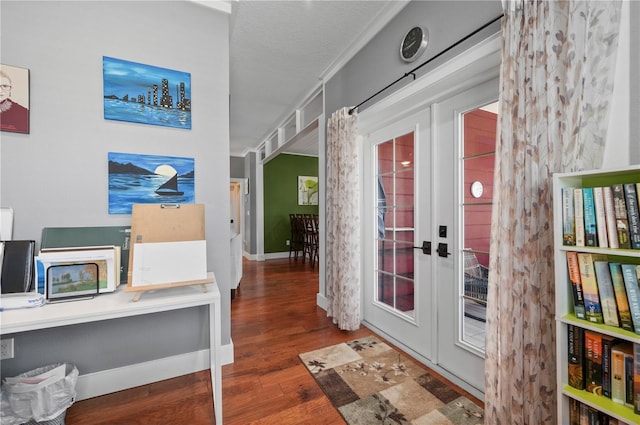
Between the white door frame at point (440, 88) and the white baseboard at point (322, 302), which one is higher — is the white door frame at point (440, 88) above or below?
above

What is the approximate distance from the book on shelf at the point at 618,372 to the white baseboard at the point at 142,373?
2.15 m

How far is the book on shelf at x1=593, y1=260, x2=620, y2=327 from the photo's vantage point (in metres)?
0.95

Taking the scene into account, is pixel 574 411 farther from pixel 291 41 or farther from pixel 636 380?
pixel 291 41

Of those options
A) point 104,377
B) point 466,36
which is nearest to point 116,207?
point 104,377

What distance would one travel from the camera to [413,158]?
2.20 metres

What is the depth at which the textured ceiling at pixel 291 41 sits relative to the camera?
7.06 ft

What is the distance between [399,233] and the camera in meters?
2.42

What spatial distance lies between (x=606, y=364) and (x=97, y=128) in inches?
112

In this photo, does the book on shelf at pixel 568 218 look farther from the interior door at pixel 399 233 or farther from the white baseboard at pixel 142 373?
the white baseboard at pixel 142 373

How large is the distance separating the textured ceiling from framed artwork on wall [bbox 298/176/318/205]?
3.30 meters

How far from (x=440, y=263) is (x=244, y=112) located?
3791 mm

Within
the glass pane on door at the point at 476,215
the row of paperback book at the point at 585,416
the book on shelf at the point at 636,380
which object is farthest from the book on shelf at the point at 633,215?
the glass pane on door at the point at 476,215

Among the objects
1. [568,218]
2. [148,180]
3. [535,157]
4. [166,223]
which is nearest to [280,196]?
[148,180]

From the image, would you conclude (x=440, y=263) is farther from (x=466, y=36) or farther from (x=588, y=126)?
(x=466, y=36)
